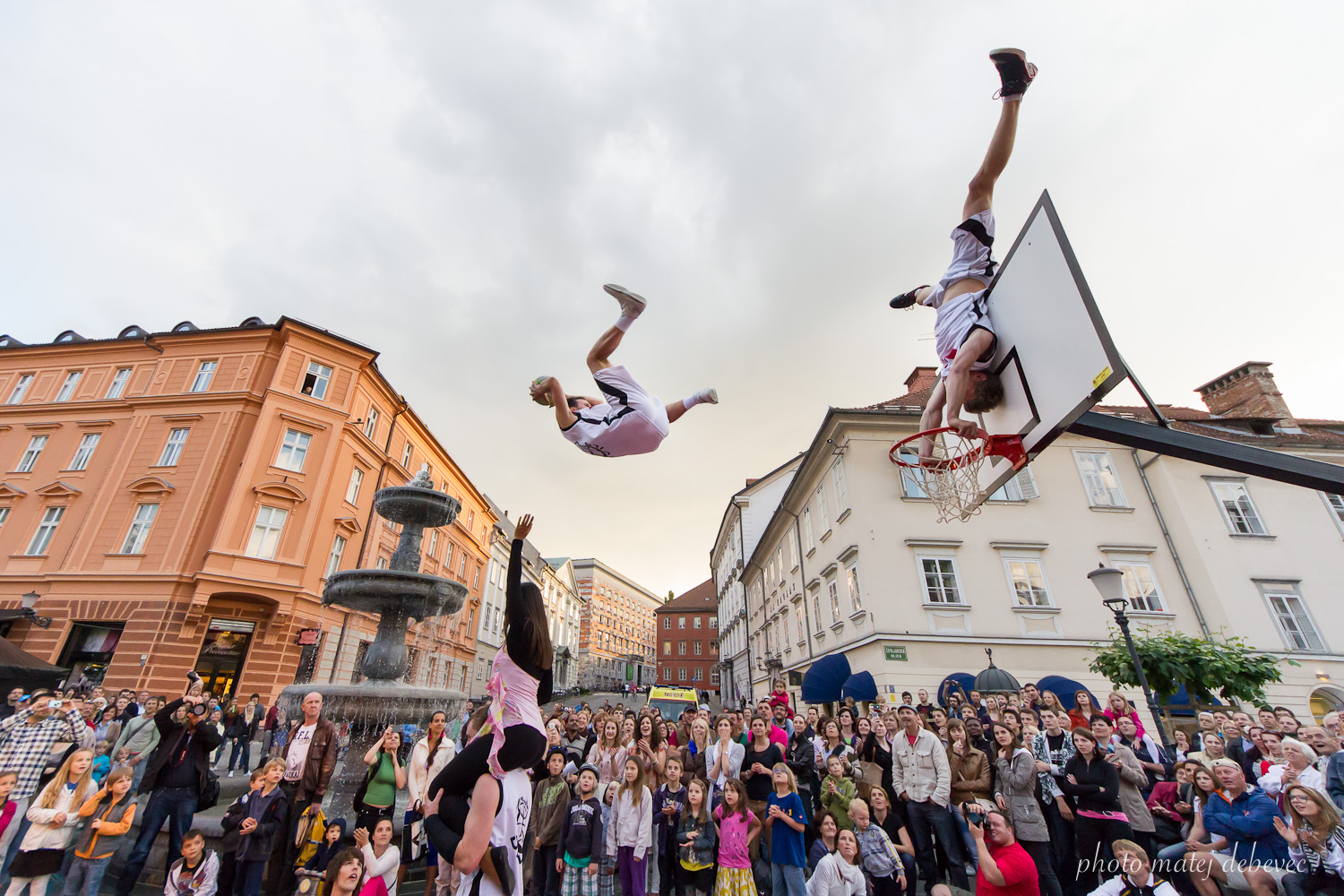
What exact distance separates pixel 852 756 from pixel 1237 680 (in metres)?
9.56

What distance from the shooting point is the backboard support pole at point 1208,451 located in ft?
14.0

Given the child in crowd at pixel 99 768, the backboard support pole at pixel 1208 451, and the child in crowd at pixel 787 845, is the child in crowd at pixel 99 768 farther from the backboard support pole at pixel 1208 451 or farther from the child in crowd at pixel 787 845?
the backboard support pole at pixel 1208 451

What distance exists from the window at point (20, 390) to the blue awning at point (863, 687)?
37.8 meters

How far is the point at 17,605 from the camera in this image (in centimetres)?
2116

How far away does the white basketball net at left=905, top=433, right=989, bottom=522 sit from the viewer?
4754 millimetres

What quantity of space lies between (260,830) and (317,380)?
2442 centimetres

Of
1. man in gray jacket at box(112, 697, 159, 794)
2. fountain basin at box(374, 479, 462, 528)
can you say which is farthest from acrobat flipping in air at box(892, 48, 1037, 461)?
fountain basin at box(374, 479, 462, 528)

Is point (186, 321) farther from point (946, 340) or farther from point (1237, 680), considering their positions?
point (1237, 680)

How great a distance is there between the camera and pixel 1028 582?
1745 centimetres

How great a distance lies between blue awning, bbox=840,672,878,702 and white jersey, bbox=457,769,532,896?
14.6 metres

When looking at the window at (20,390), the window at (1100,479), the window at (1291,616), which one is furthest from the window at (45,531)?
the window at (1291,616)

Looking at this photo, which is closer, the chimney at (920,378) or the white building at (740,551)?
the chimney at (920,378)

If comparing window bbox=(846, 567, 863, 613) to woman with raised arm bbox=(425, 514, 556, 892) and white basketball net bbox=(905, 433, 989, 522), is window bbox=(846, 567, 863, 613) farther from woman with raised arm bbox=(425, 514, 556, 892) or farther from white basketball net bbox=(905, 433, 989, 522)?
woman with raised arm bbox=(425, 514, 556, 892)

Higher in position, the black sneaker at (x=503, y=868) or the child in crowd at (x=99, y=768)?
the child in crowd at (x=99, y=768)
